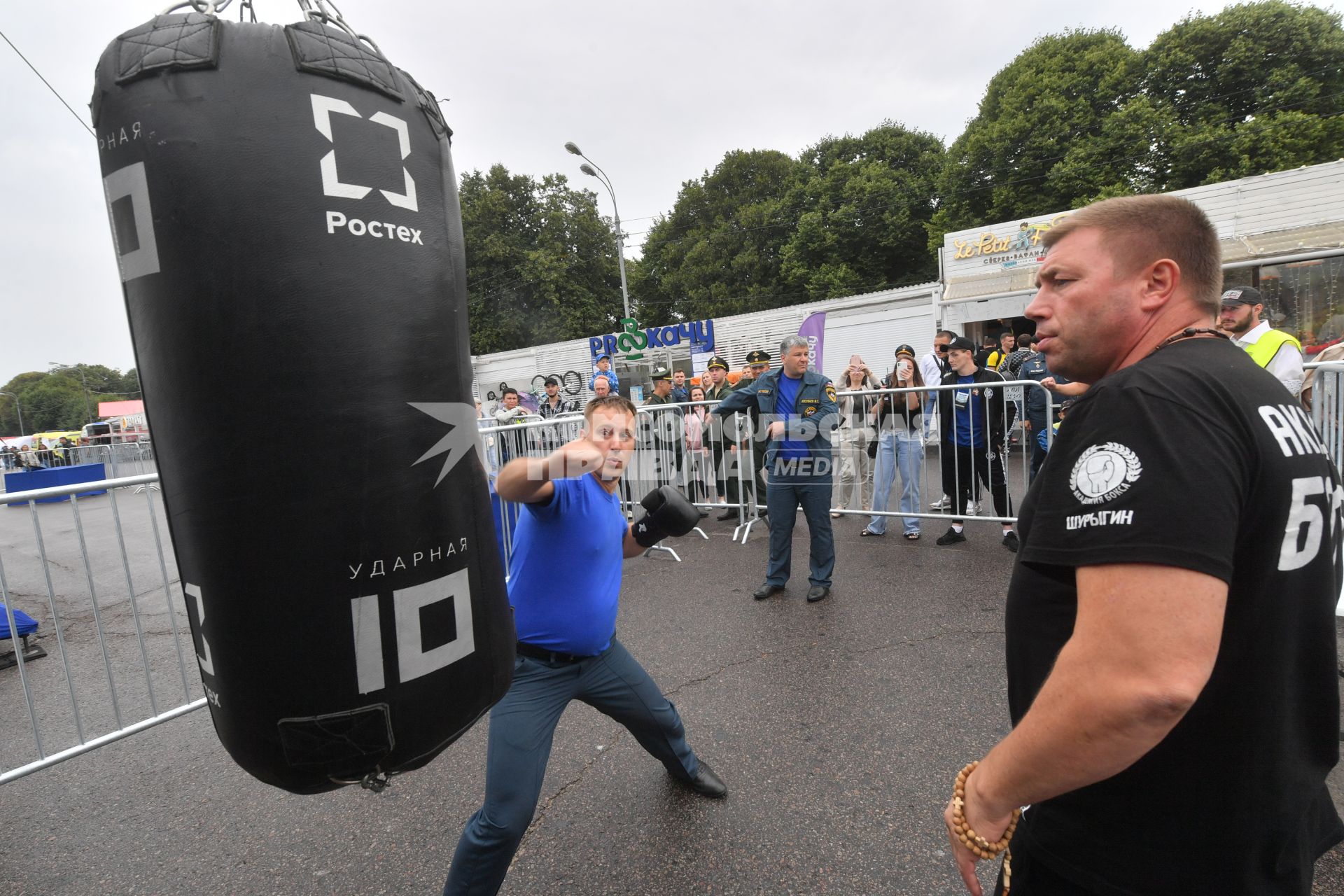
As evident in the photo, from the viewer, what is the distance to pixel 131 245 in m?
1.12

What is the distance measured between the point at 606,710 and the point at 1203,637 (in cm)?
192

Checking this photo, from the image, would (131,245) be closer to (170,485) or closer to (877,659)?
(170,485)

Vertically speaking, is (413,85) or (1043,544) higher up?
(413,85)

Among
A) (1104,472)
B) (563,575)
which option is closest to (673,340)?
(563,575)

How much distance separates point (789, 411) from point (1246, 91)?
27.8 metres

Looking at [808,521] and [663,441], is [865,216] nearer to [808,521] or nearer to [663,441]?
[663,441]

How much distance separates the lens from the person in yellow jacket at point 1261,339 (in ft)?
13.0

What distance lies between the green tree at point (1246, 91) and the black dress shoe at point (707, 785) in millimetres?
26398

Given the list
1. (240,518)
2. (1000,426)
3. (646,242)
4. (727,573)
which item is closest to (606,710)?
(240,518)

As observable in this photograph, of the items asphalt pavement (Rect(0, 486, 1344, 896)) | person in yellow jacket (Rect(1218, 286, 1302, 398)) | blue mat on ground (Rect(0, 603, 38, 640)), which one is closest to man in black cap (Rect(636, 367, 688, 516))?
asphalt pavement (Rect(0, 486, 1344, 896))

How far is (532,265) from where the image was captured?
33.9 m

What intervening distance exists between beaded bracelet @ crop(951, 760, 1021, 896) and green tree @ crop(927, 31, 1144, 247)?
25.7m

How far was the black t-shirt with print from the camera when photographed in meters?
0.85

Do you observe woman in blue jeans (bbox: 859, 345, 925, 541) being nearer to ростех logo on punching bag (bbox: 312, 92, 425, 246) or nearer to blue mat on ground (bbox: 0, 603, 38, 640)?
ростех logo on punching bag (bbox: 312, 92, 425, 246)
